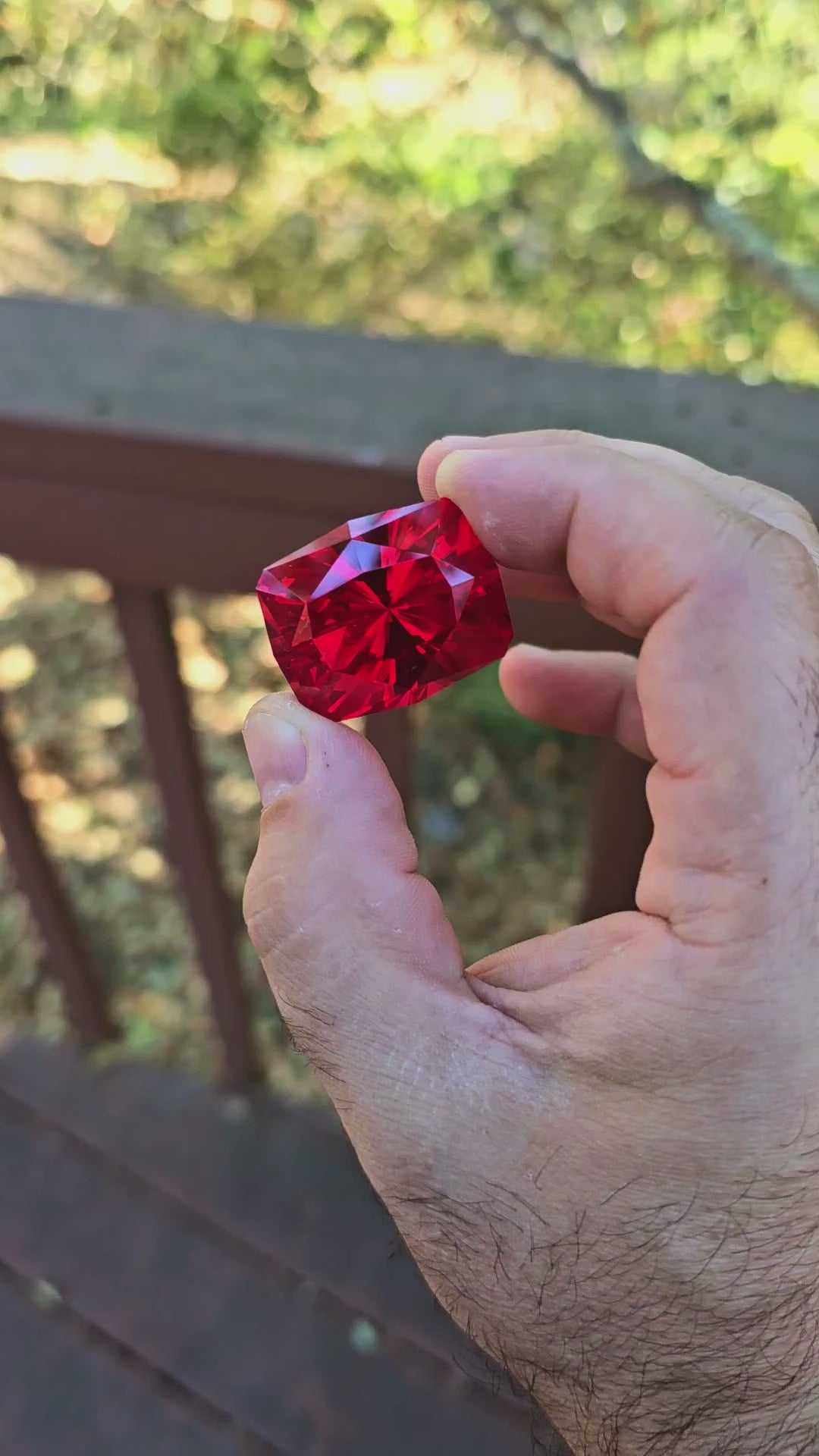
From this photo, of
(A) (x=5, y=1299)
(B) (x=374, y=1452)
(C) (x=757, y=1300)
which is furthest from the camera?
(A) (x=5, y=1299)

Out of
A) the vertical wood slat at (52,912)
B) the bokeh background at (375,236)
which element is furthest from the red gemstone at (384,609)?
the bokeh background at (375,236)

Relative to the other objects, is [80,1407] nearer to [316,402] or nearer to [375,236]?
[316,402]

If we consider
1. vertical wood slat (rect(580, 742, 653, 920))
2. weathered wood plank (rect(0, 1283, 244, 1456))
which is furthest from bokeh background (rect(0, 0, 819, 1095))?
vertical wood slat (rect(580, 742, 653, 920))

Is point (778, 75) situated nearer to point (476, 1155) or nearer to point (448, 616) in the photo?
point (448, 616)

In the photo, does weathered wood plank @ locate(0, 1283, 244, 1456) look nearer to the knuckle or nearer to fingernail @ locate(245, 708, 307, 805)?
fingernail @ locate(245, 708, 307, 805)

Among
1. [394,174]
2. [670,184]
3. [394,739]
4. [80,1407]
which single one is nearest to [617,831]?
[394,739]

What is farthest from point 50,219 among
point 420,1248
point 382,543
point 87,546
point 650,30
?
point 420,1248
